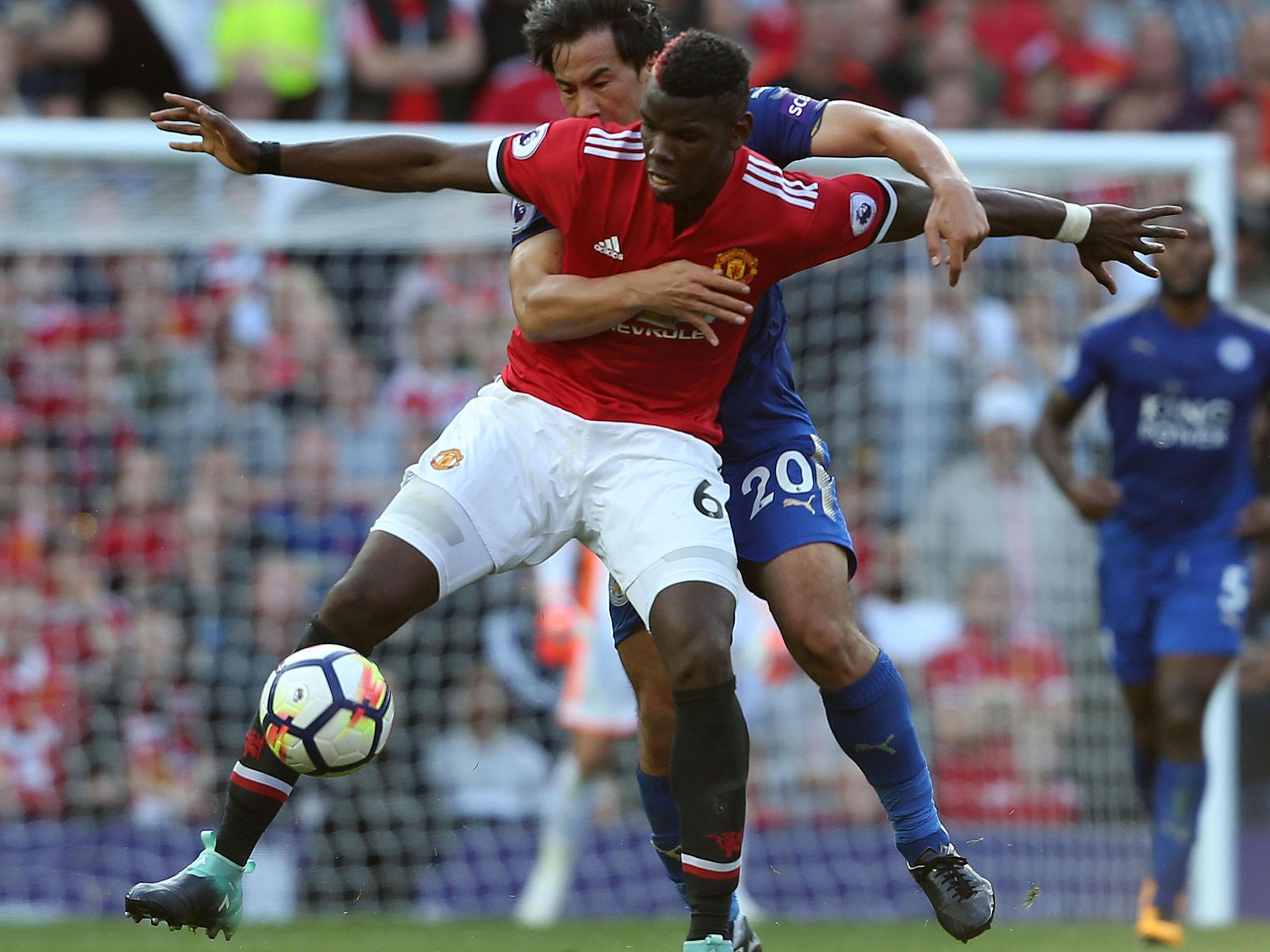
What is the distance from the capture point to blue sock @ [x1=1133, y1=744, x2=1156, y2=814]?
8.03 m

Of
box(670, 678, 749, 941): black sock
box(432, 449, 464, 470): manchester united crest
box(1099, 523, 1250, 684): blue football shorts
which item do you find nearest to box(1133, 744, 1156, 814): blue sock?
box(1099, 523, 1250, 684): blue football shorts

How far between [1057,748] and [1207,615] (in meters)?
2.00

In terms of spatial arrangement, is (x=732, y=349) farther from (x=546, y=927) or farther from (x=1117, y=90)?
(x=1117, y=90)

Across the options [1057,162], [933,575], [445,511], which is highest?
[1057,162]

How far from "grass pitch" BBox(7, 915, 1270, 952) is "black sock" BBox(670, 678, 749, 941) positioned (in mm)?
1975

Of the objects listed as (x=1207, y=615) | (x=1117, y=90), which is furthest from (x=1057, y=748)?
(x=1117, y=90)

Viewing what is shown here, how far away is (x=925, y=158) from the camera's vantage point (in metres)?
4.60

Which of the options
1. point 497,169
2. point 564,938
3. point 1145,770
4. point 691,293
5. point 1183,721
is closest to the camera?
point 691,293

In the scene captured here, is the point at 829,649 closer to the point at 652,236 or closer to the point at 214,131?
the point at 652,236


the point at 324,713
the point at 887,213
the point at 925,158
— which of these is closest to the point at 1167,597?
the point at 887,213

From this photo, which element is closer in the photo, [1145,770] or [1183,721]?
[1183,721]

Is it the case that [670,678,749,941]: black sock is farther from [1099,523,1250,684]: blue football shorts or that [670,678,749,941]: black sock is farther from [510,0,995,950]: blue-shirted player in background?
[1099,523,1250,684]: blue football shorts

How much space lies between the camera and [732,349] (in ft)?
16.0

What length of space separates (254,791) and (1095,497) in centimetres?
417
